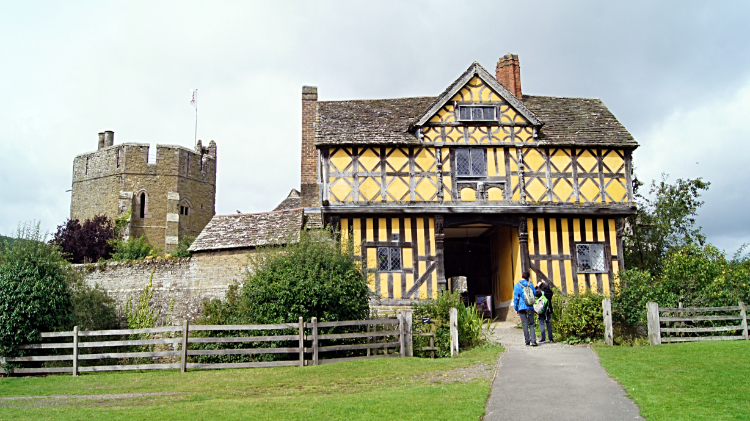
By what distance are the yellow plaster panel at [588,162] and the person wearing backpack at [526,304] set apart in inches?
286

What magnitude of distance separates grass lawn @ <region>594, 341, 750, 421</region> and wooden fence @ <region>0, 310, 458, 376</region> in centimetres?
452

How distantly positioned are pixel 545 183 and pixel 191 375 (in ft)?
42.4

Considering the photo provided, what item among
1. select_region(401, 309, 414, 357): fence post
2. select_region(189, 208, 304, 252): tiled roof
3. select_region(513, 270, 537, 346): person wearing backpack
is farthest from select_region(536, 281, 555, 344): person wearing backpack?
select_region(189, 208, 304, 252): tiled roof

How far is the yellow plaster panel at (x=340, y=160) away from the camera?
2003 centimetres

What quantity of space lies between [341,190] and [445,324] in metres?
6.61

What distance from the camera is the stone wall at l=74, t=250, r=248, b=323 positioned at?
21.8 meters

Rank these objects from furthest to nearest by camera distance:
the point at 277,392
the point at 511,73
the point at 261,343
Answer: the point at 511,73 < the point at 261,343 < the point at 277,392

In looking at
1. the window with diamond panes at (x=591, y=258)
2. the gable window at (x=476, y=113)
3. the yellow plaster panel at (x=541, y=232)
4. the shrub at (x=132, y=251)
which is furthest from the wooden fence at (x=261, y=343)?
the shrub at (x=132, y=251)

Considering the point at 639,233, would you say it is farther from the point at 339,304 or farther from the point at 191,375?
the point at 191,375

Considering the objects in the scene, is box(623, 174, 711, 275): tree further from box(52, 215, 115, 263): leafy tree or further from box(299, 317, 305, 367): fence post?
box(52, 215, 115, 263): leafy tree

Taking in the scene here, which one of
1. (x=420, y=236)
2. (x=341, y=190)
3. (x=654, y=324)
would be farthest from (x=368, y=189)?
(x=654, y=324)

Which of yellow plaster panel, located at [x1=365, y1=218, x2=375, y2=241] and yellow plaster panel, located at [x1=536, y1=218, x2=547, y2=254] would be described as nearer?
yellow plaster panel, located at [x1=365, y1=218, x2=375, y2=241]

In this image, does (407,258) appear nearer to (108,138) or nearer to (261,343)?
(261,343)

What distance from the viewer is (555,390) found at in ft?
31.1
